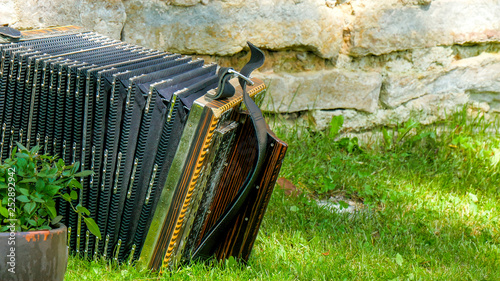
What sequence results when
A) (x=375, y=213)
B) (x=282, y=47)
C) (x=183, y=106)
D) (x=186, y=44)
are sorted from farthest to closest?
(x=282, y=47), (x=186, y=44), (x=375, y=213), (x=183, y=106)

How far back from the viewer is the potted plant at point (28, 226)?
4.65 ft

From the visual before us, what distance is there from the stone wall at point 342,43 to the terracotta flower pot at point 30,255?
1548 millimetres

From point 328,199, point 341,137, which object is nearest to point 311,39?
point 341,137

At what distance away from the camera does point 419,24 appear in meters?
3.52

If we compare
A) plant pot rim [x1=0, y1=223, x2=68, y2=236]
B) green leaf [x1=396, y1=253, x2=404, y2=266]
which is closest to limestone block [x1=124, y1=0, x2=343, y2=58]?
green leaf [x1=396, y1=253, x2=404, y2=266]

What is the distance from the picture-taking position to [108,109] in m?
1.90

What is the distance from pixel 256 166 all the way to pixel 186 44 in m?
1.39

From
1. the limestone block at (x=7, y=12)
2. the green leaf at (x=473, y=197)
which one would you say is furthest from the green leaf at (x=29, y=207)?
the green leaf at (x=473, y=197)

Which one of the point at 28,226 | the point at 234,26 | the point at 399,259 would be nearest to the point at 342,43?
the point at 234,26

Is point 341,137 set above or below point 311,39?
below

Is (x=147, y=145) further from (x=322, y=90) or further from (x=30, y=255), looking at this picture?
(x=322, y=90)

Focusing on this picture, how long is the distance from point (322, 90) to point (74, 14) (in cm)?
157

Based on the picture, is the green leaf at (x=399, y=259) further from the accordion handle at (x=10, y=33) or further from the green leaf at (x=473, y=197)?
the accordion handle at (x=10, y=33)

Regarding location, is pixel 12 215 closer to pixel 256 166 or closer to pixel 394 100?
pixel 256 166
